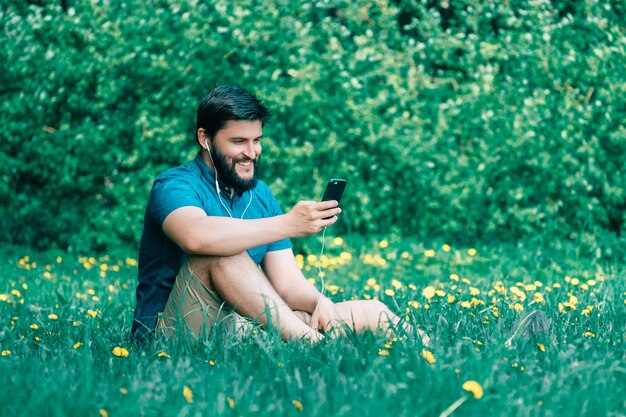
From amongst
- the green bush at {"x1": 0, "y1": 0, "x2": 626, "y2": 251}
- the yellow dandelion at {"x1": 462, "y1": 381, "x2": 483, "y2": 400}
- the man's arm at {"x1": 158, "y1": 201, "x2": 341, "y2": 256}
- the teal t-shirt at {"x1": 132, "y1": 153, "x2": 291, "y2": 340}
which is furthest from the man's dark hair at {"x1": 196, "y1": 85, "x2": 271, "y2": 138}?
the green bush at {"x1": 0, "y1": 0, "x2": 626, "y2": 251}

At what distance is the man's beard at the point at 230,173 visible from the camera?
345 cm

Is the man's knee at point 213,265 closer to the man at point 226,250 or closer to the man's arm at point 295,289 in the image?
the man at point 226,250

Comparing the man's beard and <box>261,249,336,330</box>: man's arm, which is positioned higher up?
the man's beard

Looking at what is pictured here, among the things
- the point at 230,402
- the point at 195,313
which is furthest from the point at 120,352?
the point at 230,402

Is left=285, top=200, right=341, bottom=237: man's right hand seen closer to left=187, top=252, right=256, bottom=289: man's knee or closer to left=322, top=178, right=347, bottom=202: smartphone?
left=322, top=178, right=347, bottom=202: smartphone

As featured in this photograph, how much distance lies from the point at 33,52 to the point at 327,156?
2465 millimetres

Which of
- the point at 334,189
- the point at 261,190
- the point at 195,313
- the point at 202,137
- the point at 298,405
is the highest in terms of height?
the point at 202,137

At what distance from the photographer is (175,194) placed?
3.23 metres

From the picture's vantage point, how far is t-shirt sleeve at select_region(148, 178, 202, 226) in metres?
3.21

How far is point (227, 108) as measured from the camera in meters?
3.45

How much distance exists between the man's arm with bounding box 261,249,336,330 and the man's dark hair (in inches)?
23.9

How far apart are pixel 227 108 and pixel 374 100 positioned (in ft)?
10.6

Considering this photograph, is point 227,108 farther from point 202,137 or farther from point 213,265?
point 213,265

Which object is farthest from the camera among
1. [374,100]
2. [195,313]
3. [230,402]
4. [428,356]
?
[374,100]
